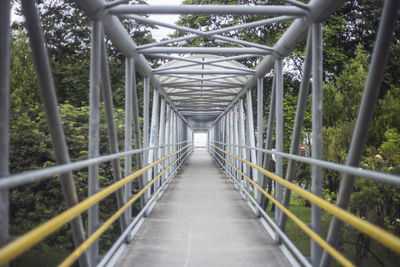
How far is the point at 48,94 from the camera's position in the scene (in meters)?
2.30

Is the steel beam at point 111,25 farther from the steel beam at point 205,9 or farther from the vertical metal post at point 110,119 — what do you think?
the vertical metal post at point 110,119

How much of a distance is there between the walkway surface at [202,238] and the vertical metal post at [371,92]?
3.68ft

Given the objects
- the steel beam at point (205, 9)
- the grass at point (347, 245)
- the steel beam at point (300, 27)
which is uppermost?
the steel beam at point (205, 9)

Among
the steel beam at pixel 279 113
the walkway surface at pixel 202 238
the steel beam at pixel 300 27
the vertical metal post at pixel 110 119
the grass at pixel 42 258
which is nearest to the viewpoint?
the steel beam at pixel 300 27

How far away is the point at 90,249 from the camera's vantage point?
9.20ft

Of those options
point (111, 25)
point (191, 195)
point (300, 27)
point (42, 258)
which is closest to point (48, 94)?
point (111, 25)

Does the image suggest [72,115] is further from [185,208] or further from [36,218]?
[185,208]

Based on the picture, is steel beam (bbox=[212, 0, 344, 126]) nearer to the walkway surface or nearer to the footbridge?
the footbridge

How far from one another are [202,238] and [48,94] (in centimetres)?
Result: 244

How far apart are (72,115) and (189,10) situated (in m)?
5.63

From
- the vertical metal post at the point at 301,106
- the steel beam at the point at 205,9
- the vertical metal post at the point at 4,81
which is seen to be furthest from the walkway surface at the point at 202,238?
the steel beam at the point at 205,9

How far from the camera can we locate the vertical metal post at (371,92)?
2.03m

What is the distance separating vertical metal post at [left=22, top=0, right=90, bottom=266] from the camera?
6.98 ft

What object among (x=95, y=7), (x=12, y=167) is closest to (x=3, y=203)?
(x=95, y=7)
